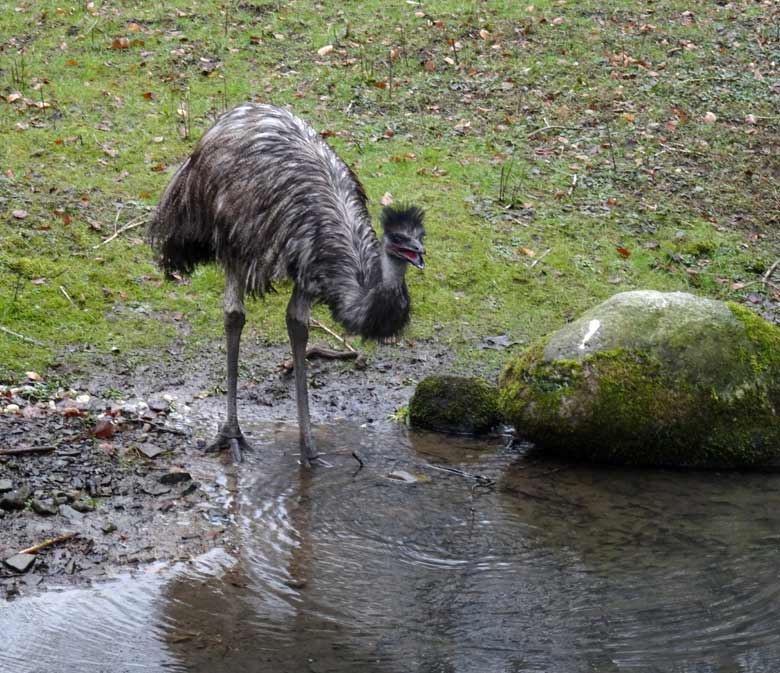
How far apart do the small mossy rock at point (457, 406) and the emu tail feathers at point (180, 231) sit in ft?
5.97

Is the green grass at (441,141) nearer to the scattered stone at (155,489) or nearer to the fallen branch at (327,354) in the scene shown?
the fallen branch at (327,354)

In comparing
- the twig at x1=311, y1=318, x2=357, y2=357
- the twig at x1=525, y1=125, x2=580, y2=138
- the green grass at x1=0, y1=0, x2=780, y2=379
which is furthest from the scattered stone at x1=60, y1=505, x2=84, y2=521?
the twig at x1=525, y1=125, x2=580, y2=138

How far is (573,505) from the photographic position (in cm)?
665

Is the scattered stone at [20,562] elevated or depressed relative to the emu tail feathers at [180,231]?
depressed

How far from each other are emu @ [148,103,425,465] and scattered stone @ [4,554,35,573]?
1.90 meters

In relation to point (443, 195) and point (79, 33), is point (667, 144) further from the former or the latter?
point (79, 33)

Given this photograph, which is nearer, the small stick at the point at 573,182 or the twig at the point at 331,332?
the twig at the point at 331,332

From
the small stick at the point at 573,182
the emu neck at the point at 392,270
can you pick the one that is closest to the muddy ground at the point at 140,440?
the emu neck at the point at 392,270

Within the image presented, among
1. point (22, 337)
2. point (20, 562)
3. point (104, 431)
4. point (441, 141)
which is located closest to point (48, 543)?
point (20, 562)

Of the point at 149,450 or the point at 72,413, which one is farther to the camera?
the point at 72,413

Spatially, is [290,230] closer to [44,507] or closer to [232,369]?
[232,369]

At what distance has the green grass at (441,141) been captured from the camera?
376 inches

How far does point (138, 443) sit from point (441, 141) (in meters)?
6.32

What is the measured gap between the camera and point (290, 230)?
7078 mm
